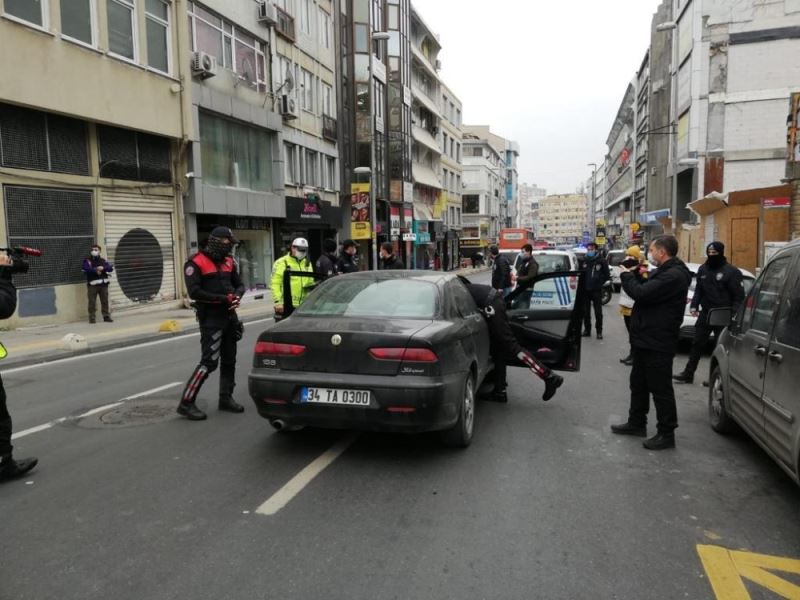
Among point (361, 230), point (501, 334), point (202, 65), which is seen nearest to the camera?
point (501, 334)

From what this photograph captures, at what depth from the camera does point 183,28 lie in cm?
1834

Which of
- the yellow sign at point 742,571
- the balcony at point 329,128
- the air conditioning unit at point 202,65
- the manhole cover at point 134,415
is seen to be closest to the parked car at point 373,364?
the manhole cover at point 134,415

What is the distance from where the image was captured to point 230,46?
21391 millimetres

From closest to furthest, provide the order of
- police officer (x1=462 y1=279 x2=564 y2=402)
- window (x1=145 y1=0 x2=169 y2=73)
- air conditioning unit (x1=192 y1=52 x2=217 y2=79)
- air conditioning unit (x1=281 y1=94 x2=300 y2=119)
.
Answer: police officer (x1=462 y1=279 x2=564 y2=402)
window (x1=145 y1=0 x2=169 y2=73)
air conditioning unit (x1=192 y1=52 x2=217 y2=79)
air conditioning unit (x1=281 y1=94 x2=300 y2=119)

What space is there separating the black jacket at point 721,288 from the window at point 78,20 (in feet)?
48.1

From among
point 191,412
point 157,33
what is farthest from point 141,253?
point 191,412

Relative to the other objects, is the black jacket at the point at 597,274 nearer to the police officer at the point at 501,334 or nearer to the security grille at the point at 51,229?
the police officer at the point at 501,334

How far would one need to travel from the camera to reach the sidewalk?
10281 millimetres

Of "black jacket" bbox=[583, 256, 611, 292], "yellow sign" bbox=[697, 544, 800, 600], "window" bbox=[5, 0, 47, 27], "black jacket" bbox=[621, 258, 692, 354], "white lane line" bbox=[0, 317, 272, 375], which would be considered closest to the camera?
"yellow sign" bbox=[697, 544, 800, 600]

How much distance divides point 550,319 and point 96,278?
472 inches

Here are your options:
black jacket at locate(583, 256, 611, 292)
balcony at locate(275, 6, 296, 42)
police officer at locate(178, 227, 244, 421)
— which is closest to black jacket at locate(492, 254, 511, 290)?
black jacket at locate(583, 256, 611, 292)

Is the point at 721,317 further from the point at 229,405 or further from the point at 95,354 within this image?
the point at 95,354

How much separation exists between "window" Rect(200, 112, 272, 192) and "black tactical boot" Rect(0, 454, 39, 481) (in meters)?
16.9

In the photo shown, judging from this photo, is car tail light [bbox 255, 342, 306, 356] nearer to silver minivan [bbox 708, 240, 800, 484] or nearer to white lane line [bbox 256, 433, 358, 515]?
white lane line [bbox 256, 433, 358, 515]
